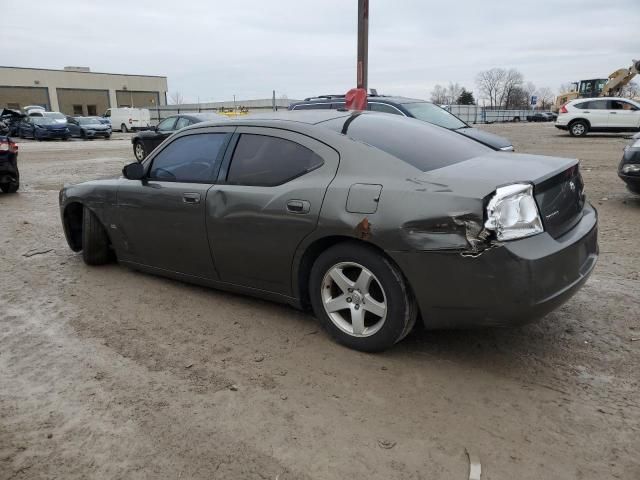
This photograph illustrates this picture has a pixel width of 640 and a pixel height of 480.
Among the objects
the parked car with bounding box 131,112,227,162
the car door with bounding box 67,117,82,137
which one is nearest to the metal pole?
the parked car with bounding box 131,112,227,162

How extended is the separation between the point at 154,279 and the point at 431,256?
2.97 meters

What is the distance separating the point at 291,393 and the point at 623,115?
23282mm

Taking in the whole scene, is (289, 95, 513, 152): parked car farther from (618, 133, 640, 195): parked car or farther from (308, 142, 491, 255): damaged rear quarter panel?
(308, 142, 491, 255): damaged rear quarter panel

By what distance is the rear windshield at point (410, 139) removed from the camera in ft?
11.1

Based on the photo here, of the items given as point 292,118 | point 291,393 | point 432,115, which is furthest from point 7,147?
point 291,393

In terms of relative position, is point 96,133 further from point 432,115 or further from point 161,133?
point 432,115

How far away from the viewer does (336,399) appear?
2875 millimetres

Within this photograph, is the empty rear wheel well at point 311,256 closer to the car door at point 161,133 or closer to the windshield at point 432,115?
the windshield at point 432,115

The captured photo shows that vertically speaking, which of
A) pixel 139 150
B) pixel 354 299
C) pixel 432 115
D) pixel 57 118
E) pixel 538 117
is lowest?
pixel 354 299

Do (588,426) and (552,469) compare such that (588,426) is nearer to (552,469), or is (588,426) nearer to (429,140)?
(552,469)

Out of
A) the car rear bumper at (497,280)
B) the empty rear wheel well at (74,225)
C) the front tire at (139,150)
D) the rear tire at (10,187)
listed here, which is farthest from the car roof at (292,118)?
the front tire at (139,150)

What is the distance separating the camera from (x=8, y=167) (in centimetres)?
1029

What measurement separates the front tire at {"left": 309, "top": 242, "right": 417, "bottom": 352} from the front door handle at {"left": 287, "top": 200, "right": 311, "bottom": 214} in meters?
0.31

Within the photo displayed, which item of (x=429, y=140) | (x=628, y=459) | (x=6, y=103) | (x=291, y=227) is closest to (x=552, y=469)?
(x=628, y=459)
